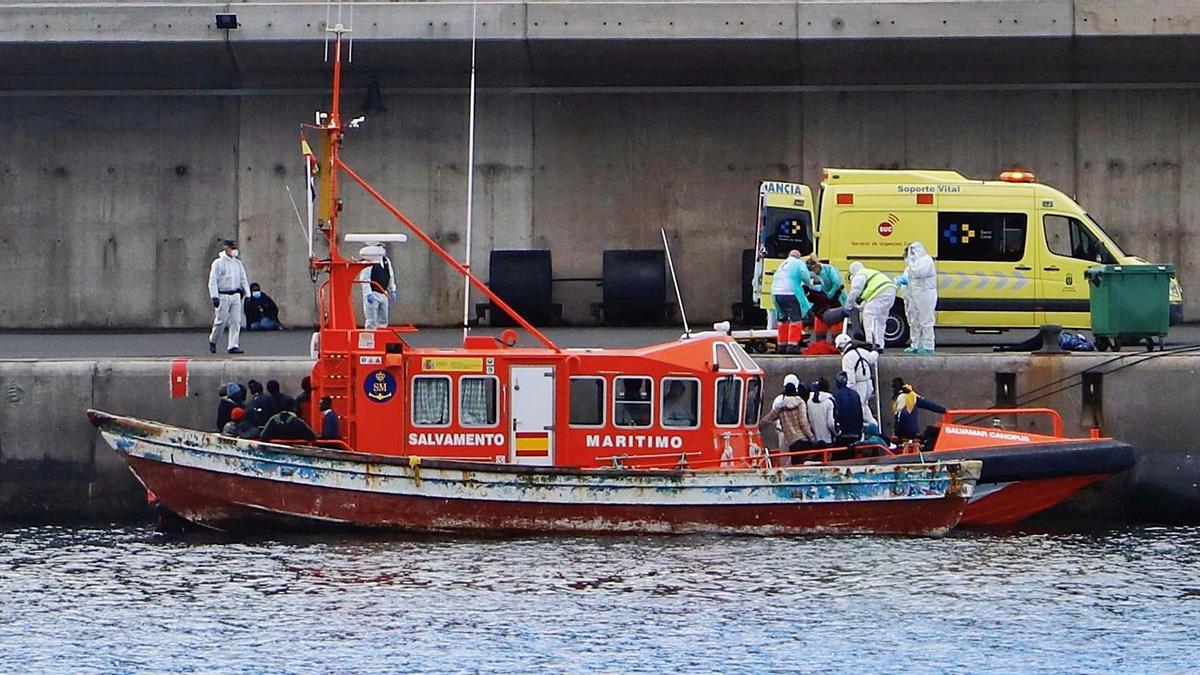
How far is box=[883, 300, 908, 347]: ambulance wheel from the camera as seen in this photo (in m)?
25.5

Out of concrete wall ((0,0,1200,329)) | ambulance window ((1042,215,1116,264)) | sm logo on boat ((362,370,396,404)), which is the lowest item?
sm logo on boat ((362,370,396,404))

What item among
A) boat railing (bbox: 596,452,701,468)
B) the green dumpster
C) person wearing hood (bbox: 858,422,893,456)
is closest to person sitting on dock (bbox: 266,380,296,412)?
boat railing (bbox: 596,452,701,468)

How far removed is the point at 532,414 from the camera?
20.8 m

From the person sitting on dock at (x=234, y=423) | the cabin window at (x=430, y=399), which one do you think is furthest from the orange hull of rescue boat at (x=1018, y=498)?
the person sitting on dock at (x=234, y=423)

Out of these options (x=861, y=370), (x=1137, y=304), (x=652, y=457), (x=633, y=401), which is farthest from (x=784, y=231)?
(x=652, y=457)

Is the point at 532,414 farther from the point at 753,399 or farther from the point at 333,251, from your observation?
the point at 333,251

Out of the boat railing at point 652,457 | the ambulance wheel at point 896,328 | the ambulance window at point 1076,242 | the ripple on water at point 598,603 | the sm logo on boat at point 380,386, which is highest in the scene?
the ambulance window at point 1076,242

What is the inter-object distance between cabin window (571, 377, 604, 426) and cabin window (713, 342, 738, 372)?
1.22 m

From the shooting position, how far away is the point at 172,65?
30078 millimetres

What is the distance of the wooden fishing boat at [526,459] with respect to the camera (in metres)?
20.5

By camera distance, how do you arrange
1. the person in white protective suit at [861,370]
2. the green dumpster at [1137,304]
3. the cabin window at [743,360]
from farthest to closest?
the green dumpster at [1137,304] < the person in white protective suit at [861,370] < the cabin window at [743,360]

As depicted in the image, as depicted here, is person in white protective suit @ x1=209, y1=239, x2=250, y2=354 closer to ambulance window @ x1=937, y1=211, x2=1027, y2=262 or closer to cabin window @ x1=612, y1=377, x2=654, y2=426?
cabin window @ x1=612, y1=377, x2=654, y2=426

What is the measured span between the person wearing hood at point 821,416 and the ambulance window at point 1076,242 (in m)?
5.79

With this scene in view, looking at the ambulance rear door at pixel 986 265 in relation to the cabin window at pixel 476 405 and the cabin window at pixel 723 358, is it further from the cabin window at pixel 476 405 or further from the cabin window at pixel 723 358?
the cabin window at pixel 476 405
